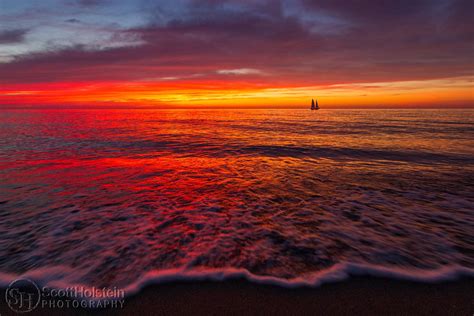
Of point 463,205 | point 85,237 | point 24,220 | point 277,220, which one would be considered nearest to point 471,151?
point 463,205

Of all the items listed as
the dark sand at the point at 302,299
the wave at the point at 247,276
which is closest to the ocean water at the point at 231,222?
the wave at the point at 247,276

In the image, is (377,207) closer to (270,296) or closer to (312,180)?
(312,180)

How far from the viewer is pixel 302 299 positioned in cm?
288

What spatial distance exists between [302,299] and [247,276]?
0.79m

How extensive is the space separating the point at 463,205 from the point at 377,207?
229 cm

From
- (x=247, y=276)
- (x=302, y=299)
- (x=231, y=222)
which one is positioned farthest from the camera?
(x=231, y=222)

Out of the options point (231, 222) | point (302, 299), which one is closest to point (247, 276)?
point (302, 299)

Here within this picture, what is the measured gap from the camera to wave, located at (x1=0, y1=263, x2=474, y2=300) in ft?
10.3

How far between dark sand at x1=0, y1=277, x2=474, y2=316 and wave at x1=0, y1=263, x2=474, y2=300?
3.2 inches

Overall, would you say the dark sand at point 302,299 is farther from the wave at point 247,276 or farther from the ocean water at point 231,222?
the ocean water at point 231,222

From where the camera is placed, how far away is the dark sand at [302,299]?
2.71 meters

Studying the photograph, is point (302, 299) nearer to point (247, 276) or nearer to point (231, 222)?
point (247, 276)

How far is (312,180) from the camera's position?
27.0 feet

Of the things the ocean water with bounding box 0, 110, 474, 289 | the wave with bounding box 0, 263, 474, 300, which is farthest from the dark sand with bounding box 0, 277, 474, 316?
the ocean water with bounding box 0, 110, 474, 289
